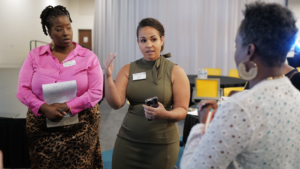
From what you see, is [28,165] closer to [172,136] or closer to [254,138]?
[172,136]

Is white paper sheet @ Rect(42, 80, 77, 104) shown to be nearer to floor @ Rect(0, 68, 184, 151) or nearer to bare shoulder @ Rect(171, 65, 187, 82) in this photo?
bare shoulder @ Rect(171, 65, 187, 82)

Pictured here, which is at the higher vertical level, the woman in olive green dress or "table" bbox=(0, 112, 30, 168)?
the woman in olive green dress

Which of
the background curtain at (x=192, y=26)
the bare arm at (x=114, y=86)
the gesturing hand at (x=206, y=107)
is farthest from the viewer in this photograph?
the background curtain at (x=192, y=26)

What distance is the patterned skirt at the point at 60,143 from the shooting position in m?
1.67

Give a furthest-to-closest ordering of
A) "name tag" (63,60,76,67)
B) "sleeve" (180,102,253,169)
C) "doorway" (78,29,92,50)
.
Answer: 1. "doorway" (78,29,92,50)
2. "name tag" (63,60,76,67)
3. "sleeve" (180,102,253,169)

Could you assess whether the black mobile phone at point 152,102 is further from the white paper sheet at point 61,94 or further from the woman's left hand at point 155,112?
the white paper sheet at point 61,94

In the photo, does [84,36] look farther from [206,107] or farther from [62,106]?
[206,107]

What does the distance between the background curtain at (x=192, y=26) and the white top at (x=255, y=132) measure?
25.6 feet

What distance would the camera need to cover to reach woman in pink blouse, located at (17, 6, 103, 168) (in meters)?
1.67

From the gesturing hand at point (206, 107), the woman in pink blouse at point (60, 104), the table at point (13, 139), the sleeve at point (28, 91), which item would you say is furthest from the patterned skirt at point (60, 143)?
the gesturing hand at point (206, 107)

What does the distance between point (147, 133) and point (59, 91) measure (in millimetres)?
711

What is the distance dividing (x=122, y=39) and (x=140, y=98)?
298 inches

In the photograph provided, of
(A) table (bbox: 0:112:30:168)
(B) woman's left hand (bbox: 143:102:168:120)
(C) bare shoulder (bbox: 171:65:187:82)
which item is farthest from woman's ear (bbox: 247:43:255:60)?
(A) table (bbox: 0:112:30:168)

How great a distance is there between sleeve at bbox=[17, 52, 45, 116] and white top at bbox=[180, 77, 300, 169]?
1292mm
